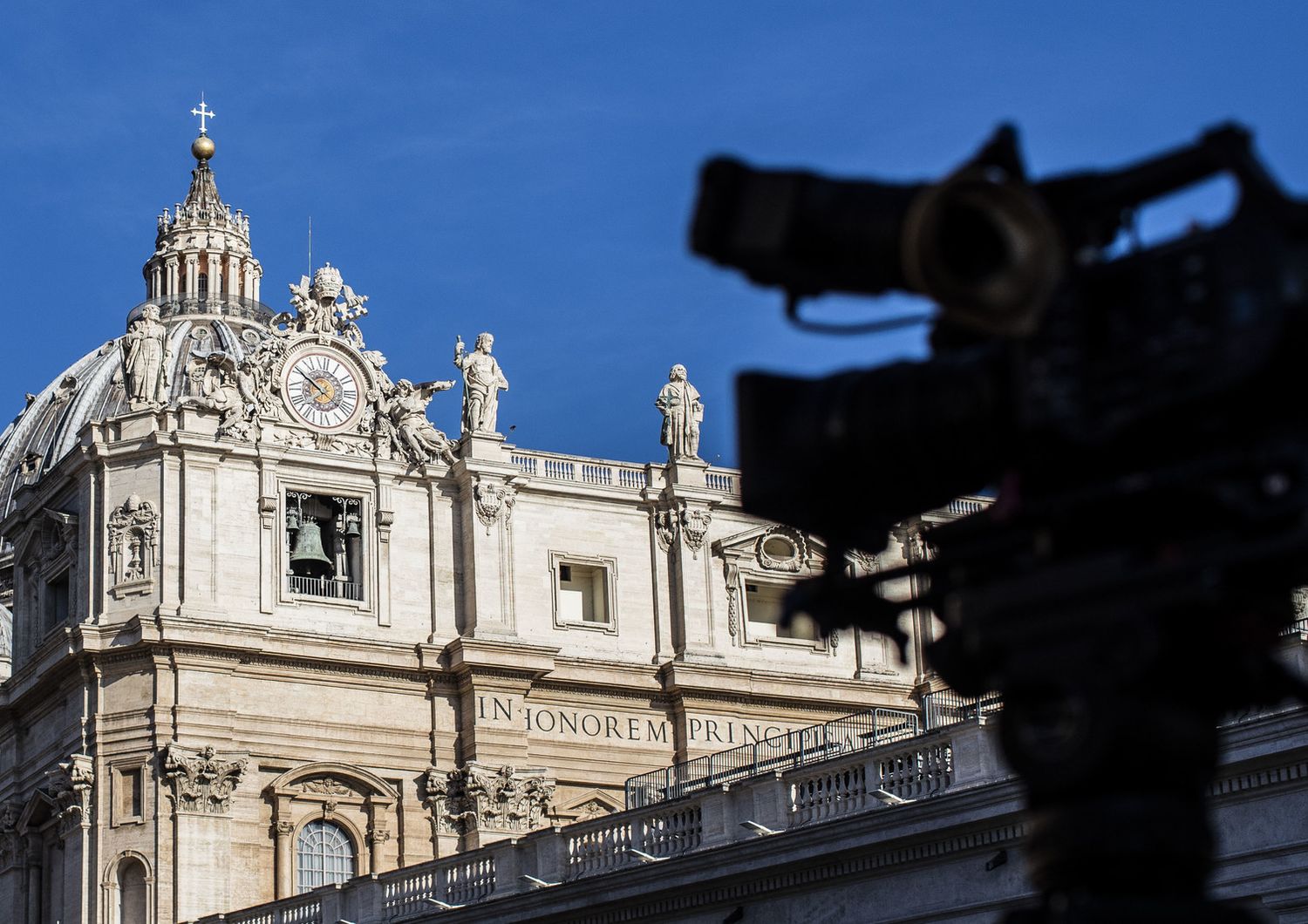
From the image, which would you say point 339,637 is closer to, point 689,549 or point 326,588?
point 326,588

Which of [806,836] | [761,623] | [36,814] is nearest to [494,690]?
[761,623]

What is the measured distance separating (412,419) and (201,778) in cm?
972

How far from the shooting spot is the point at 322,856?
50.2 metres

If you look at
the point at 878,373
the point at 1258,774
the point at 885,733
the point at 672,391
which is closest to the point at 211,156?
the point at 672,391

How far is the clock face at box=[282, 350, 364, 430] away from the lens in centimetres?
5319

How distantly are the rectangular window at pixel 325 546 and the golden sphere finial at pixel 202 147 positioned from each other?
3998 cm

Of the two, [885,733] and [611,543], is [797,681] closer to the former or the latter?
[611,543]

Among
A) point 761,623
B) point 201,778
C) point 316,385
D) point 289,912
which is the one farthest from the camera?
point 761,623

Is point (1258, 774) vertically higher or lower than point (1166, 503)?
higher

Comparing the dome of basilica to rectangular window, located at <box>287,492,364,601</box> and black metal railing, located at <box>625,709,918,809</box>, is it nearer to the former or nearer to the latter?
rectangular window, located at <box>287,492,364,601</box>

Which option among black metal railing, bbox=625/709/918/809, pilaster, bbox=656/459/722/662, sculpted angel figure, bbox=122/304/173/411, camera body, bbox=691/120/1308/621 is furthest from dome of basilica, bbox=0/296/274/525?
camera body, bbox=691/120/1308/621

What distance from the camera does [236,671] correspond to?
50000mm

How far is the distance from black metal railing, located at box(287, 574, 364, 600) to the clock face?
3446 mm

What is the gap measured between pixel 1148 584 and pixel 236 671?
1794 inches
